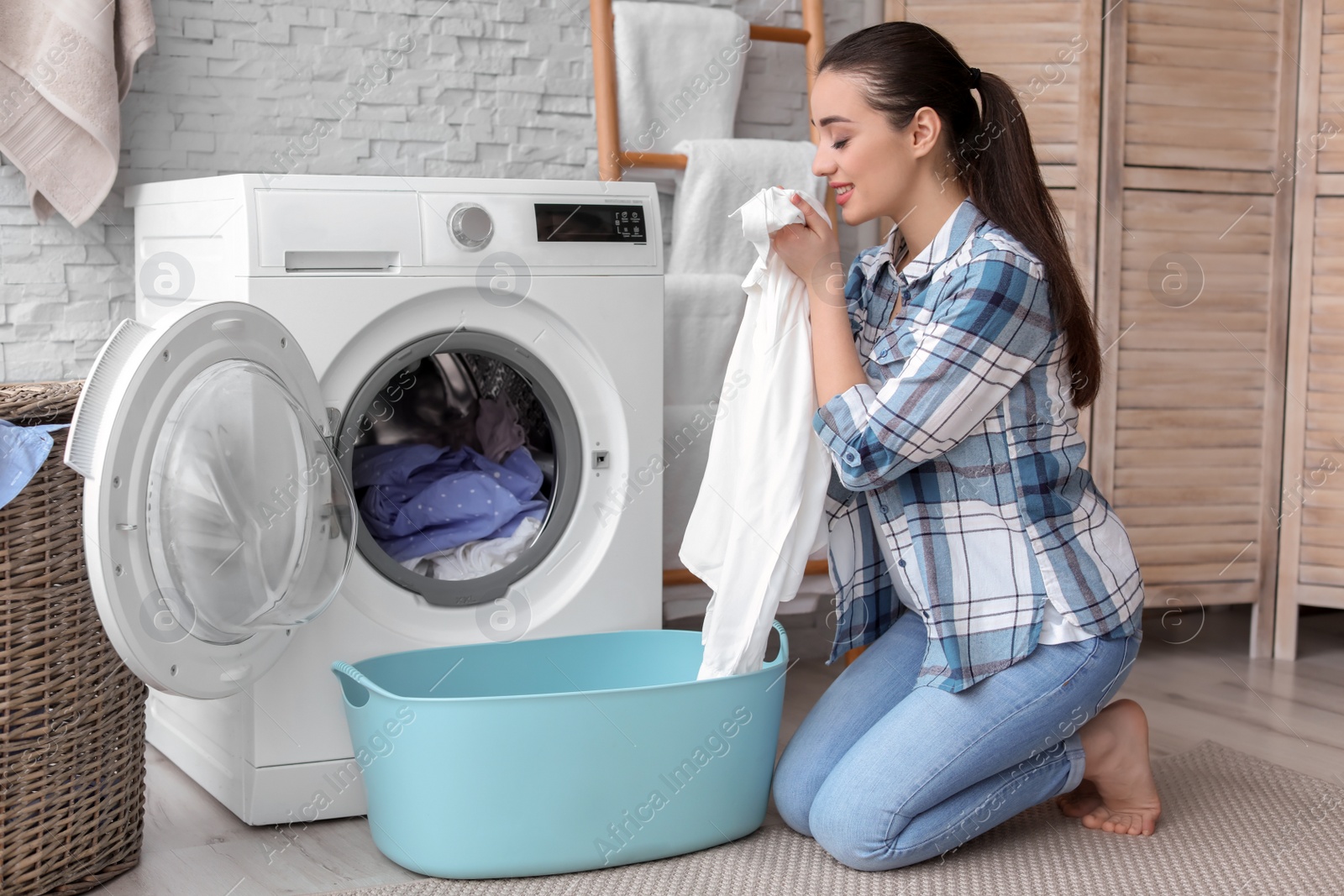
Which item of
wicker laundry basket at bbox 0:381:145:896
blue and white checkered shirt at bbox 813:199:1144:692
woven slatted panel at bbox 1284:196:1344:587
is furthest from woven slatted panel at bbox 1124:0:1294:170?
wicker laundry basket at bbox 0:381:145:896

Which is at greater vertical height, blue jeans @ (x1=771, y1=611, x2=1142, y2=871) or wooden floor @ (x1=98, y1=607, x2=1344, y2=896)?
blue jeans @ (x1=771, y1=611, x2=1142, y2=871)

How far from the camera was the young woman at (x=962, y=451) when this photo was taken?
1.48m

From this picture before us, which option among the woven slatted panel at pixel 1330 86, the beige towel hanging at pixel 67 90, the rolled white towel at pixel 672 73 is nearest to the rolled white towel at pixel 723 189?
the rolled white towel at pixel 672 73

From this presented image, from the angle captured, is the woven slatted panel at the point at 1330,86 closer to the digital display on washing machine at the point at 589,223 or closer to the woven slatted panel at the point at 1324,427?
the woven slatted panel at the point at 1324,427

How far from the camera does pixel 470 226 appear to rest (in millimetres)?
1698

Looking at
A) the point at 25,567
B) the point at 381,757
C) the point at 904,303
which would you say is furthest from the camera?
the point at 904,303

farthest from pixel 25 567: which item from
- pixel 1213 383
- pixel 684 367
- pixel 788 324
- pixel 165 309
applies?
pixel 1213 383

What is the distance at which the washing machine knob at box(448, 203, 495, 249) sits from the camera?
1681mm

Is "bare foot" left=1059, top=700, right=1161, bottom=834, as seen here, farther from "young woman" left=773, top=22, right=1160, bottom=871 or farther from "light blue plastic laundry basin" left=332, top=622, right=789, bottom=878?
"light blue plastic laundry basin" left=332, top=622, right=789, bottom=878

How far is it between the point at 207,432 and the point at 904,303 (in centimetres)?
89

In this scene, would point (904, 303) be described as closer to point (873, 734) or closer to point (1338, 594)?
point (873, 734)

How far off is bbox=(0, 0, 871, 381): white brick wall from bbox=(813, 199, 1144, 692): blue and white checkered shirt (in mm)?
1088

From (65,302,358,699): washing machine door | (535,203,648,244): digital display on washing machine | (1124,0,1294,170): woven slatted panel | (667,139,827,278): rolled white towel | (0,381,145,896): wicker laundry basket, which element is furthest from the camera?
(1124,0,1294,170): woven slatted panel

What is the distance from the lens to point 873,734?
1.56 metres
